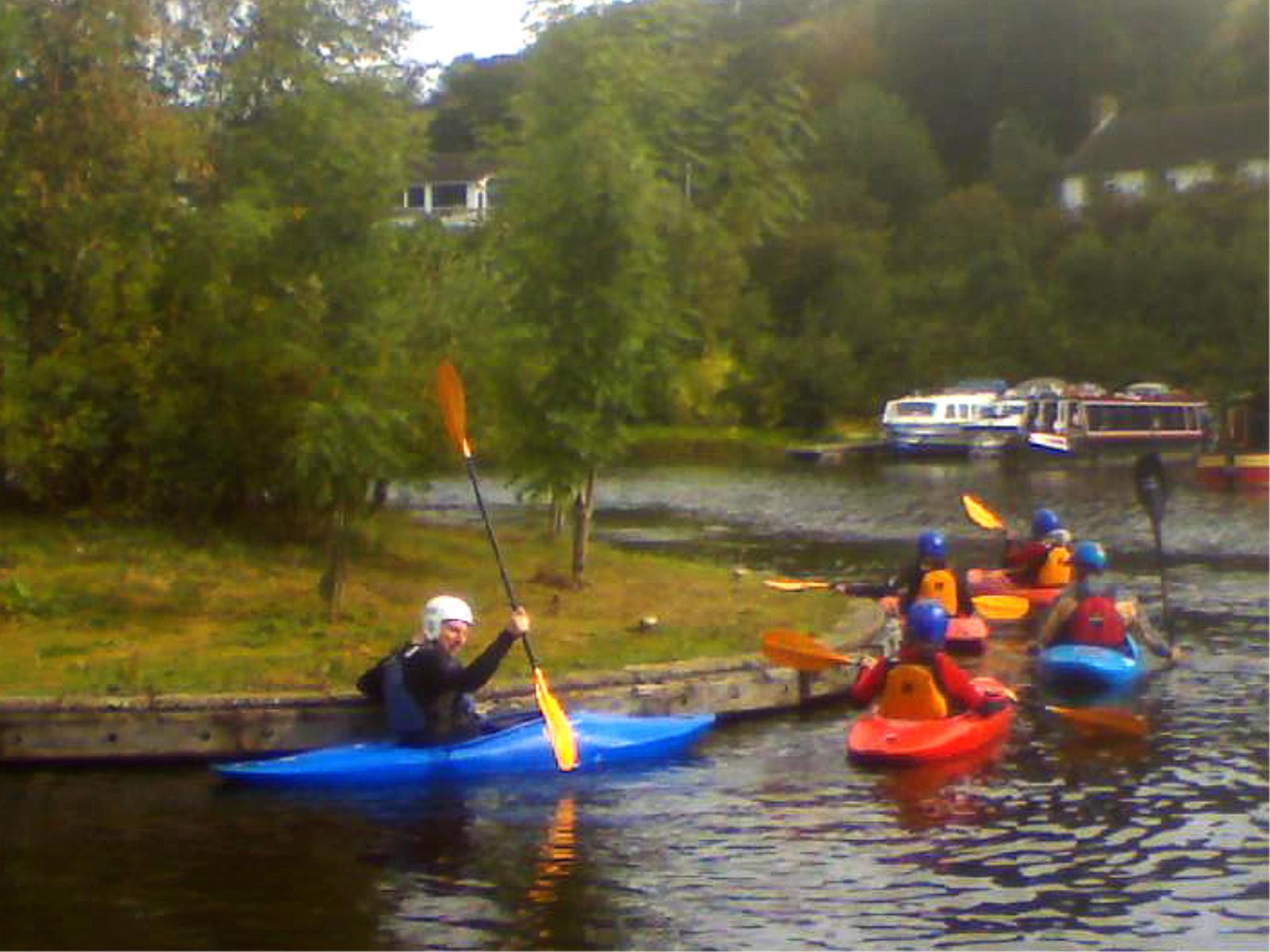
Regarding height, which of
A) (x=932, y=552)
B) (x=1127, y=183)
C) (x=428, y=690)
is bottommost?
(x=428, y=690)

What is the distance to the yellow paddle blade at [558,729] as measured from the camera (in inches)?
569

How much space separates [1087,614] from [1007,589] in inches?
207

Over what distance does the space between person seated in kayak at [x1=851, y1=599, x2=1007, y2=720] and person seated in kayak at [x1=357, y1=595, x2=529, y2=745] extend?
9.07 feet

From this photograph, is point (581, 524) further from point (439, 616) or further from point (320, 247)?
point (439, 616)

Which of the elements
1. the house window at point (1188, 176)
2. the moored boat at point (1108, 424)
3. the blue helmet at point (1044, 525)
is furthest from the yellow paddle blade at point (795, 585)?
the house window at point (1188, 176)

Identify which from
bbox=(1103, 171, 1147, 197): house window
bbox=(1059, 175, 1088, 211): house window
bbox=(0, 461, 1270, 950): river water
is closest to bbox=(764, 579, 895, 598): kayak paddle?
bbox=(0, 461, 1270, 950): river water

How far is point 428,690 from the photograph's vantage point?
14.7 m

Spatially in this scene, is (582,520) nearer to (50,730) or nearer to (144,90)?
(144,90)

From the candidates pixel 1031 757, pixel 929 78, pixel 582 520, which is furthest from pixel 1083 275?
pixel 1031 757

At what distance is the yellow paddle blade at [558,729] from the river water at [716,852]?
23 centimetres

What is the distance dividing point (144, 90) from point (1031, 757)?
11611 millimetres

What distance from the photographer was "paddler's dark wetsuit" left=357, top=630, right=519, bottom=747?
1458 cm

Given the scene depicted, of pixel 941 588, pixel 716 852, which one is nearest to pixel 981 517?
pixel 941 588

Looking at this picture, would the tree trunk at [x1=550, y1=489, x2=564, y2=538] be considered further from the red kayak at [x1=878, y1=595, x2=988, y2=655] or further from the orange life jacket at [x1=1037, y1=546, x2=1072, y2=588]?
the red kayak at [x1=878, y1=595, x2=988, y2=655]
